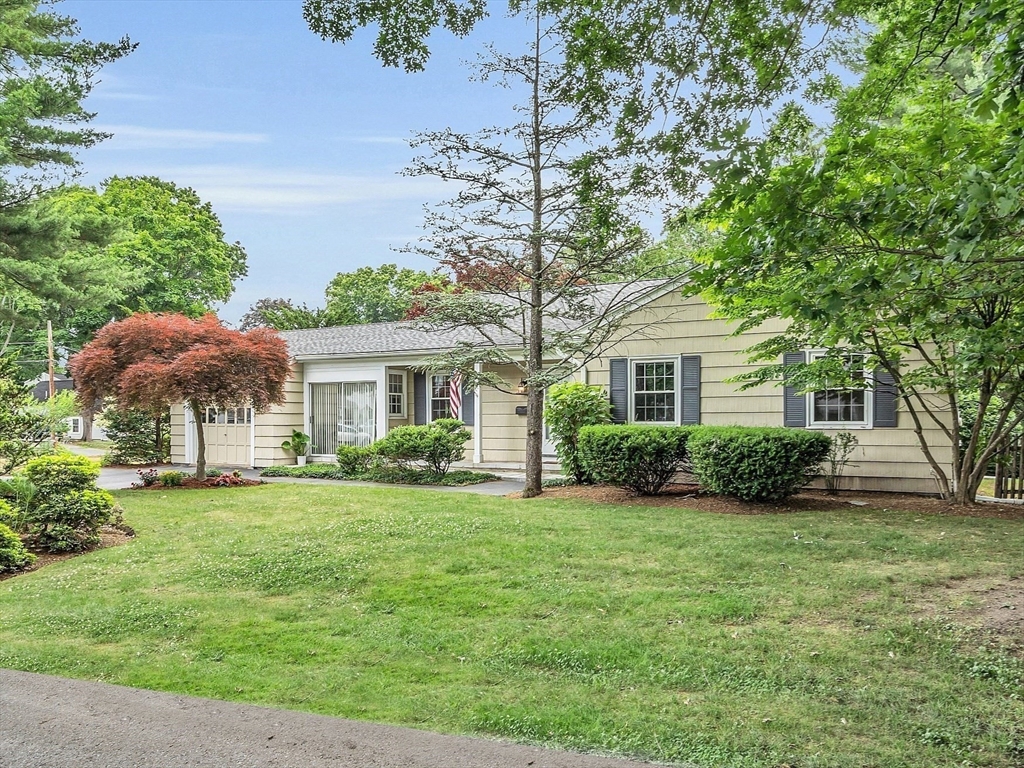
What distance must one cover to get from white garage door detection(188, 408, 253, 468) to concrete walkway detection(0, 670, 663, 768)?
49.6 feet

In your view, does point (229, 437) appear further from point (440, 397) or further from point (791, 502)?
point (791, 502)

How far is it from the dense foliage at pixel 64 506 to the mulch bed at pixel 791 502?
242 inches

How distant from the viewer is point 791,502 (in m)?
10.3

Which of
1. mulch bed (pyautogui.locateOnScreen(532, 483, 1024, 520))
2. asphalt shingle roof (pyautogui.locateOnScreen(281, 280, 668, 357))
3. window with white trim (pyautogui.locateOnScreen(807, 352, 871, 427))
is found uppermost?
asphalt shingle roof (pyautogui.locateOnScreen(281, 280, 668, 357))

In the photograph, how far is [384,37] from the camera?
531 centimetres

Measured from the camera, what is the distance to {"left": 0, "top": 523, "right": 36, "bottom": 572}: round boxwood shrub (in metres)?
7.53

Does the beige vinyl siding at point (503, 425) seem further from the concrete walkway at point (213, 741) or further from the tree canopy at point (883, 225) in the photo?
the concrete walkway at point (213, 741)

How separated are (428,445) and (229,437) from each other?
24.3 feet

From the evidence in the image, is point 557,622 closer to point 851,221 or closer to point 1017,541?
point 851,221

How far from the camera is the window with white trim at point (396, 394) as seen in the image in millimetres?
17672

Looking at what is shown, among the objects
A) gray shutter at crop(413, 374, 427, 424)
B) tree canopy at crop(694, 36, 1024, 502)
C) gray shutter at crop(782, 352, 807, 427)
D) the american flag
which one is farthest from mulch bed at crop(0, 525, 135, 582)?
gray shutter at crop(782, 352, 807, 427)

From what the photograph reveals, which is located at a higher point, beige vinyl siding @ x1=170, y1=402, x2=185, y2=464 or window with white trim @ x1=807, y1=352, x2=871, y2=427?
window with white trim @ x1=807, y1=352, x2=871, y2=427

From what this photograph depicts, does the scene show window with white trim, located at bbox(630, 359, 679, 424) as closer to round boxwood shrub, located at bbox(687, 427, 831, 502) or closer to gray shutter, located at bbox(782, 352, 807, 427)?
gray shutter, located at bbox(782, 352, 807, 427)

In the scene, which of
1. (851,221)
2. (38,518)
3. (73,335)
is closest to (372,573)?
(38,518)
